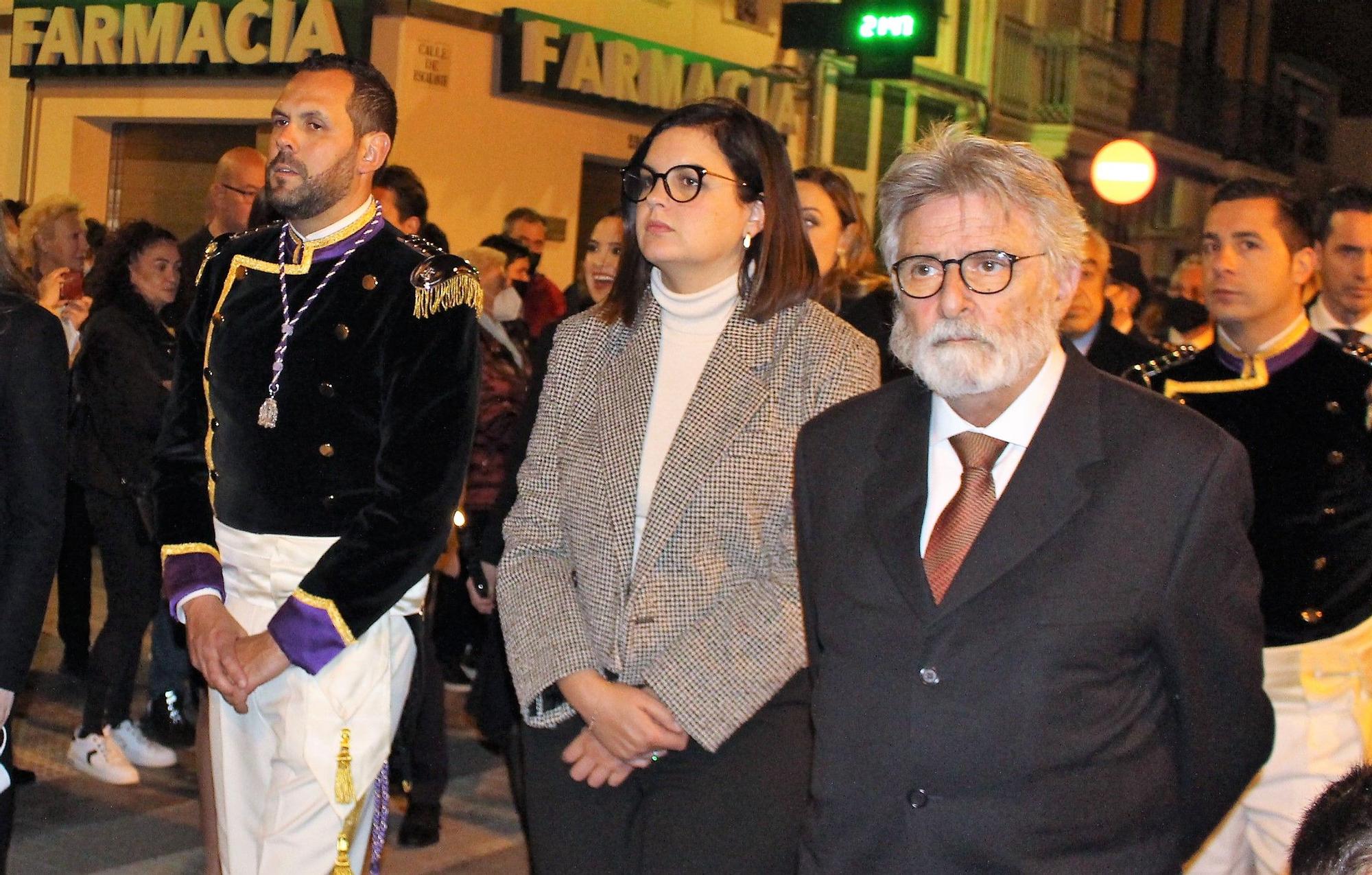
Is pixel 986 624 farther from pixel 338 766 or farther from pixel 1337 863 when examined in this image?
pixel 338 766

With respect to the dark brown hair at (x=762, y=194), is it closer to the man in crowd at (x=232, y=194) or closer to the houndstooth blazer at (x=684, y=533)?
the houndstooth blazer at (x=684, y=533)

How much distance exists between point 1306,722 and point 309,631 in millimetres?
2482

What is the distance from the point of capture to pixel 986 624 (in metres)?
2.60

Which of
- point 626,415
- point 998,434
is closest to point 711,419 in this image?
point 626,415

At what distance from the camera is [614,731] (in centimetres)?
329

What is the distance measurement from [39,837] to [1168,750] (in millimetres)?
4360

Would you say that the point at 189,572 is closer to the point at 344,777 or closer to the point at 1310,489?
the point at 344,777

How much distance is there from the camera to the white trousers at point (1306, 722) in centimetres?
420

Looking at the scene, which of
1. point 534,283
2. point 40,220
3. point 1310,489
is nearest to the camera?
point 1310,489

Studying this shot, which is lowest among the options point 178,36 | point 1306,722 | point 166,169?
point 1306,722

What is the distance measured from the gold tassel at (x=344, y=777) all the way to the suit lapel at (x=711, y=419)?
792mm

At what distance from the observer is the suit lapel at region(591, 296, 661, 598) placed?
3.43 meters

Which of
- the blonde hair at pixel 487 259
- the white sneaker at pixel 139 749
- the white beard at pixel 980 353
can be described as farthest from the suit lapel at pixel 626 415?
the blonde hair at pixel 487 259

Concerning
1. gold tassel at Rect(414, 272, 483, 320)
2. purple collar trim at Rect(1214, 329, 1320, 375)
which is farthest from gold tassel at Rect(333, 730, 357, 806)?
purple collar trim at Rect(1214, 329, 1320, 375)
